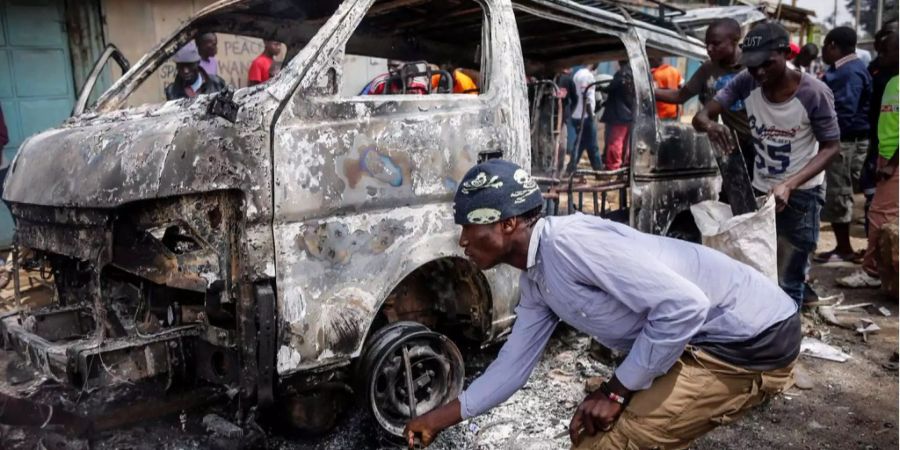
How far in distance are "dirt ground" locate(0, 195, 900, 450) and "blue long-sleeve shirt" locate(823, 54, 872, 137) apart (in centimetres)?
262

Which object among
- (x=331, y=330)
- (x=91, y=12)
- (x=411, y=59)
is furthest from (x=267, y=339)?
(x=91, y=12)

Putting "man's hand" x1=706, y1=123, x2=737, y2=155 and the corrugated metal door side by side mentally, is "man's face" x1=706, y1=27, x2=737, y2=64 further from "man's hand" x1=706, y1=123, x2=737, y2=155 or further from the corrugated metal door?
the corrugated metal door

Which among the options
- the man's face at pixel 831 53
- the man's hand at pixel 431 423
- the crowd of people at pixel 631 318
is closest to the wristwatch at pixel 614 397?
the crowd of people at pixel 631 318

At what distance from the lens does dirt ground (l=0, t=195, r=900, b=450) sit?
3.00m

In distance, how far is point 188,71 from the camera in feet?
16.2

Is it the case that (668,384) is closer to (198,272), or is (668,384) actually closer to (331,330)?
(331,330)

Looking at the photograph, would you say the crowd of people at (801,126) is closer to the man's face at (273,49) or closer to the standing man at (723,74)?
the standing man at (723,74)

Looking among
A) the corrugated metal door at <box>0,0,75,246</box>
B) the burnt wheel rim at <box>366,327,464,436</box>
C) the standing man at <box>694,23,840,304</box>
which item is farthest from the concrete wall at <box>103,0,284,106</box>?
the standing man at <box>694,23,840,304</box>

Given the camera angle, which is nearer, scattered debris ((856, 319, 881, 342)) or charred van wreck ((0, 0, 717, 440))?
charred van wreck ((0, 0, 717, 440))

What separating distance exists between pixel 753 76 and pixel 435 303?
7.60 ft

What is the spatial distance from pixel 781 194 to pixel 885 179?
2.33 meters

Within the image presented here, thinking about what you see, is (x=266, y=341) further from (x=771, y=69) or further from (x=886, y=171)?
(x=886, y=171)

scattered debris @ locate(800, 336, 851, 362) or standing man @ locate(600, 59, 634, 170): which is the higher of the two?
standing man @ locate(600, 59, 634, 170)

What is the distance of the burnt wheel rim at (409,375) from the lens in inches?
115
